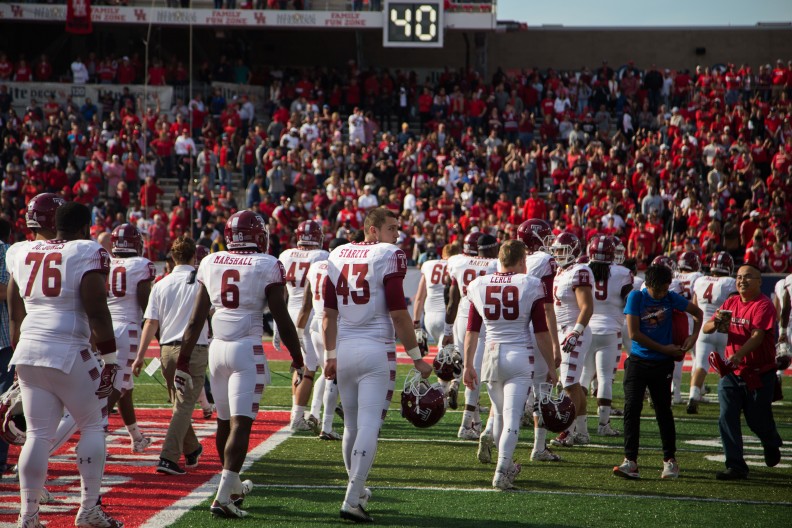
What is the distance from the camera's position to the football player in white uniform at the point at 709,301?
11188mm

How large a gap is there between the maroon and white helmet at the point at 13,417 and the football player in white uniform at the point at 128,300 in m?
2.08

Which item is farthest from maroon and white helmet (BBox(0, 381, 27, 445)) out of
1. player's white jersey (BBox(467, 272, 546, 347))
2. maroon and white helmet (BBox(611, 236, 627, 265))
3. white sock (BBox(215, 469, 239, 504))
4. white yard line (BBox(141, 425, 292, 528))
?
maroon and white helmet (BBox(611, 236, 627, 265))

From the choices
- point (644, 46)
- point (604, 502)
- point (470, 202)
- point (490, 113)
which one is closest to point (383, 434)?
point (604, 502)

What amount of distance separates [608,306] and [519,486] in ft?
9.18

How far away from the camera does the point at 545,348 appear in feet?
23.3

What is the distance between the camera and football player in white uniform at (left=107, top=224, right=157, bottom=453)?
27.3 feet

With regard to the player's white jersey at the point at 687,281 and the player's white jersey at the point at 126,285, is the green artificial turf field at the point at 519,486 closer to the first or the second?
the player's white jersey at the point at 126,285

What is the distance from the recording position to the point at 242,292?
639cm

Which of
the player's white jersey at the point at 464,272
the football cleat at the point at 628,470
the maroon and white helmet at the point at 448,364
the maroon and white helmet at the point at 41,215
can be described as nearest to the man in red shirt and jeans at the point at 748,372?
the football cleat at the point at 628,470

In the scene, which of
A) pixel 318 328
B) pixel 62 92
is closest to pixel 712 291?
pixel 318 328

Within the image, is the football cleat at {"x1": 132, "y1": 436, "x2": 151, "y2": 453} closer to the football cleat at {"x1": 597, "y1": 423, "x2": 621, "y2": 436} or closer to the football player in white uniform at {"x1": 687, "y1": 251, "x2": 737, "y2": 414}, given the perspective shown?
the football cleat at {"x1": 597, "y1": 423, "x2": 621, "y2": 436}

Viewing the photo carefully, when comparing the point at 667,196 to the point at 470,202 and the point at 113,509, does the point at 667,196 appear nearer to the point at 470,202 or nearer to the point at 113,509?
the point at 470,202

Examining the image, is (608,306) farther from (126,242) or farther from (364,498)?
(126,242)

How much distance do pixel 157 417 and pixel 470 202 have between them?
12767 millimetres
